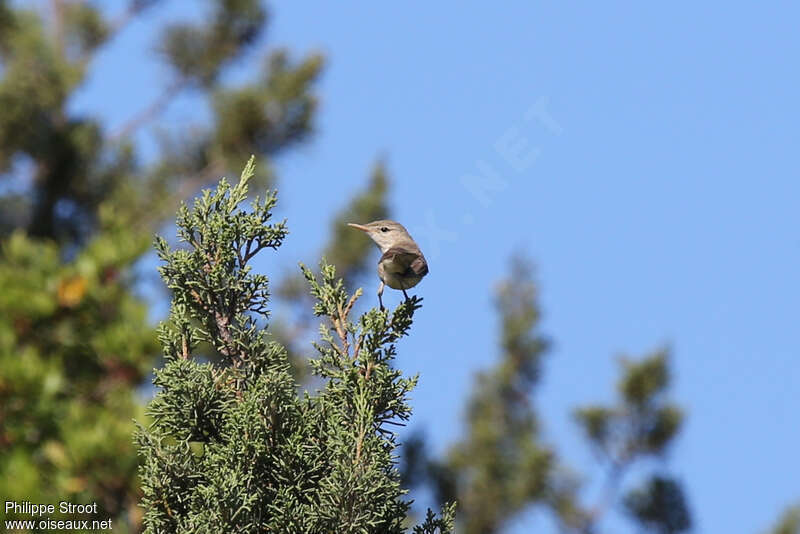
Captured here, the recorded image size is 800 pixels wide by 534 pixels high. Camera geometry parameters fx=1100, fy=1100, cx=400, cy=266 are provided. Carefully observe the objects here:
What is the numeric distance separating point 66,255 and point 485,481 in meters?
6.51

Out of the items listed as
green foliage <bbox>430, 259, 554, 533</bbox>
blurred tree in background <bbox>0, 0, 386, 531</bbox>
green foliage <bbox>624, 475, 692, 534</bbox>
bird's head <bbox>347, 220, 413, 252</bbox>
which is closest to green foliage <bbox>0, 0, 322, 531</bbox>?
blurred tree in background <bbox>0, 0, 386, 531</bbox>

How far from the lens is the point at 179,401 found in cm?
321

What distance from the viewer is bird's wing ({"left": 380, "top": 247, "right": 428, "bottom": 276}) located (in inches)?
176

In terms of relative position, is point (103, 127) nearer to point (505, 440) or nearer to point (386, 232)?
point (505, 440)

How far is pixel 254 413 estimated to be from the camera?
10.2 feet

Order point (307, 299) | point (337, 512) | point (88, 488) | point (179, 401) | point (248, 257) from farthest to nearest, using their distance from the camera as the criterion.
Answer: point (307, 299) → point (88, 488) → point (248, 257) → point (179, 401) → point (337, 512)

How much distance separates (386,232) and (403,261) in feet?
3.91

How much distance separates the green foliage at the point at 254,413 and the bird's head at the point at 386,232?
6.48 ft

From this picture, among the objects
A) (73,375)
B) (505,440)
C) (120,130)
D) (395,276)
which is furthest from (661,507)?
(120,130)

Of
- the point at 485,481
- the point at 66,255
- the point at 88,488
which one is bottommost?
the point at 88,488

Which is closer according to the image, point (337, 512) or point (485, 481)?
point (337, 512)

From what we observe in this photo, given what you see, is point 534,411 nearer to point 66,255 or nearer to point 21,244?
point 66,255

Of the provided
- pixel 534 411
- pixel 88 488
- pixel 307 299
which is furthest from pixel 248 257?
pixel 534 411

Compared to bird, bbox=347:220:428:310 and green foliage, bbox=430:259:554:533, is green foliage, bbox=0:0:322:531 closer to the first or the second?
bird, bbox=347:220:428:310
